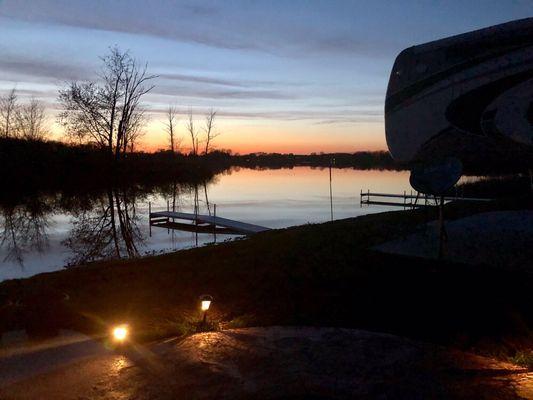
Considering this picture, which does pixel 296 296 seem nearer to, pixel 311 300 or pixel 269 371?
pixel 311 300

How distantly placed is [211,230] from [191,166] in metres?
62.3

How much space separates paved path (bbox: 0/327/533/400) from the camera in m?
4.91

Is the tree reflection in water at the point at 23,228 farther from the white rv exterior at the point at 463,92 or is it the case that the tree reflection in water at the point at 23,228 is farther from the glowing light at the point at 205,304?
the white rv exterior at the point at 463,92

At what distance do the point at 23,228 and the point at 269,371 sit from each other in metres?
22.5

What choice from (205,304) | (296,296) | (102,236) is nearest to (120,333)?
(205,304)

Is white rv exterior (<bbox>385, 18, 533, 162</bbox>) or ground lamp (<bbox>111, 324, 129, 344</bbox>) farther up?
white rv exterior (<bbox>385, 18, 533, 162</bbox>)

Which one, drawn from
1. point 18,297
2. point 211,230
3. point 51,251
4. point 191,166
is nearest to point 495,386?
point 18,297

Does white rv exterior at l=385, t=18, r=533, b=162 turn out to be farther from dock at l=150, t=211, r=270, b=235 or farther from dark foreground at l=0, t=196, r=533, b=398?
dock at l=150, t=211, r=270, b=235

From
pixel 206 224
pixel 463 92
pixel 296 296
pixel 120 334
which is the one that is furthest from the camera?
pixel 206 224

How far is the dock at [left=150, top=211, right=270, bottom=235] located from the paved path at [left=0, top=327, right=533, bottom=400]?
17.1 metres

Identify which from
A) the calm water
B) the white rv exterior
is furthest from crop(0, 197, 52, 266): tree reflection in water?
the white rv exterior

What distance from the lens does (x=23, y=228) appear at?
24.5m

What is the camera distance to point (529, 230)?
1126 centimetres

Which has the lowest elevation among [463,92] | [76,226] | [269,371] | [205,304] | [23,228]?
[76,226]
